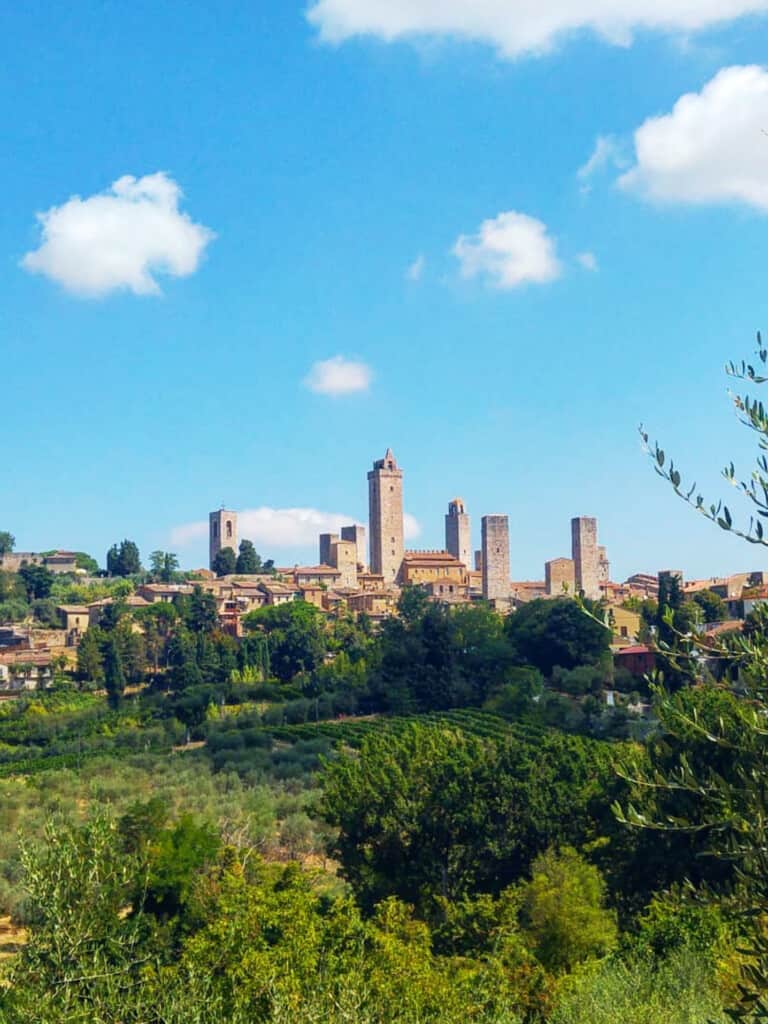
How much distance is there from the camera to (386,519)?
119m

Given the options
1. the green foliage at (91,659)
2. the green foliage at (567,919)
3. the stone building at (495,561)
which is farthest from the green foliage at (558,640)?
the stone building at (495,561)

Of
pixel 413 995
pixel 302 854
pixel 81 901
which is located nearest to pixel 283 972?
pixel 413 995

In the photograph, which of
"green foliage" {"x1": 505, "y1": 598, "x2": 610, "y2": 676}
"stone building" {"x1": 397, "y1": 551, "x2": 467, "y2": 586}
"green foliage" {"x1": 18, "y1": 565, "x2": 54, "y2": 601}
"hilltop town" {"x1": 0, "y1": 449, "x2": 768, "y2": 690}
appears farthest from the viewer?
"stone building" {"x1": 397, "y1": 551, "x2": 467, "y2": 586}

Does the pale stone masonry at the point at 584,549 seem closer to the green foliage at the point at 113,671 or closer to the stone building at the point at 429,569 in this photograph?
the stone building at the point at 429,569

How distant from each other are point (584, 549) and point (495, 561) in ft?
26.5

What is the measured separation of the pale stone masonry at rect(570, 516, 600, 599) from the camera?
103750 millimetres

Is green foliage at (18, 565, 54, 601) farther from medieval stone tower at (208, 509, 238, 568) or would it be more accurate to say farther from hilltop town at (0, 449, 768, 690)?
medieval stone tower at (208, 509, 238, 568)

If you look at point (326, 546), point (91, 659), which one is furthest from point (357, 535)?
point (91, 659)

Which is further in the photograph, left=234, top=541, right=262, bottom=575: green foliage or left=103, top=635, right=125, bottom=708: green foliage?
left=234, top=541, right=262, bottom=575: green foliage

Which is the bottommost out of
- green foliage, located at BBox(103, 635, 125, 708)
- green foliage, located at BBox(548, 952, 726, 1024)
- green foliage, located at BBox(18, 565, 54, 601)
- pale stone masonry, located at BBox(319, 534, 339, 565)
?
green foliage, located at BBox(548, 952, 726, 1024)

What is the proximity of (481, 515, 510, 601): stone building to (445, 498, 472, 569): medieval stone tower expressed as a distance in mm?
21426

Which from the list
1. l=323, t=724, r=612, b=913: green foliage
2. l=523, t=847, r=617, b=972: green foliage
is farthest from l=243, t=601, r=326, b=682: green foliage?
l=523, t=847, r=617, b=972: green foliage

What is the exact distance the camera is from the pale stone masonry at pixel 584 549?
10375 cm

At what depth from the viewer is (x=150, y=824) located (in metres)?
23.0
